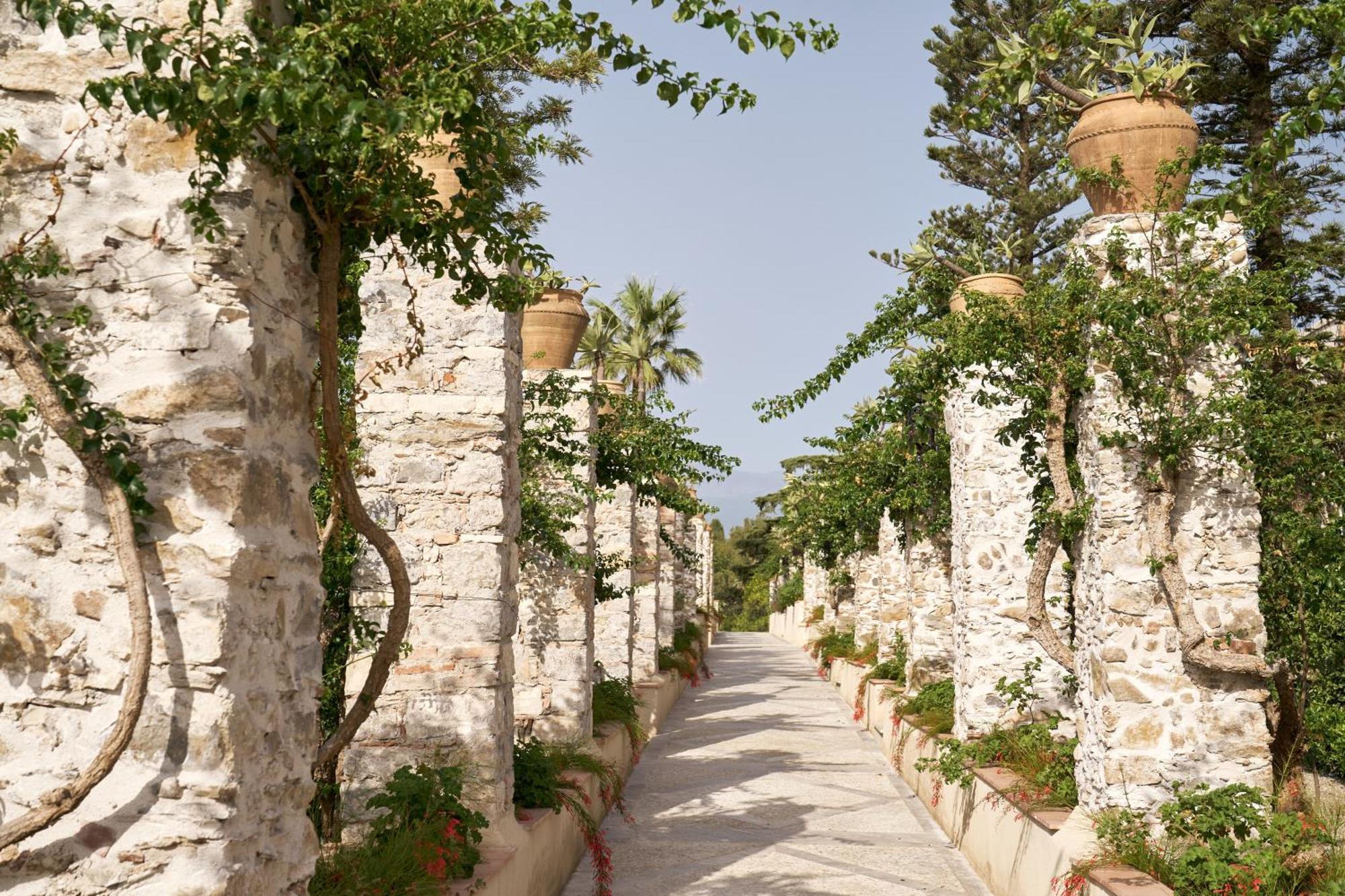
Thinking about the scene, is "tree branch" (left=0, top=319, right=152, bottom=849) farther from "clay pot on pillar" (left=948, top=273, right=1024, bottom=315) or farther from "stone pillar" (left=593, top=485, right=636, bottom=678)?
"stone pillar" (left=593, top=485, right=636, bottom=678)

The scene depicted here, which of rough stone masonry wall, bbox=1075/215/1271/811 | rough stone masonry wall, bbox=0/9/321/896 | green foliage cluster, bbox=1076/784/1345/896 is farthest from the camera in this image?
rough stone masonry wall, bbox=1075/215/1271/811

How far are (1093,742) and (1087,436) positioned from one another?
1645 millimetres

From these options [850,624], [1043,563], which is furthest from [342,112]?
[850,624]

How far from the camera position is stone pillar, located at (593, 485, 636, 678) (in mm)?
14164

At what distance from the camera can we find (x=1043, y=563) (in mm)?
7246

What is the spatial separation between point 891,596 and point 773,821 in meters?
6.84

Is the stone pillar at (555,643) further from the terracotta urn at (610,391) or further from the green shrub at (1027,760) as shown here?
the green shrub at (1027,760)

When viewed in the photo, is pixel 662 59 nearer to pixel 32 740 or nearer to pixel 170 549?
pixel 170 549

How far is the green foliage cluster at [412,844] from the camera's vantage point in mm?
4703

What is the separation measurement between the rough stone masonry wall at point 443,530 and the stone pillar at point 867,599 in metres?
13.3

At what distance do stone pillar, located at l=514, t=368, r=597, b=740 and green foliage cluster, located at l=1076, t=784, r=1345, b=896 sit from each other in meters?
5.49

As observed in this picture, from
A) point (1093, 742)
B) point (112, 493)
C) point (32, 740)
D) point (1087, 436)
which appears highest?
point (1087, 436)

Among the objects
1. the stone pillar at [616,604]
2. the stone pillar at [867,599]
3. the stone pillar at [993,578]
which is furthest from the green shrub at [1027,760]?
the stone pillar at [867,599]

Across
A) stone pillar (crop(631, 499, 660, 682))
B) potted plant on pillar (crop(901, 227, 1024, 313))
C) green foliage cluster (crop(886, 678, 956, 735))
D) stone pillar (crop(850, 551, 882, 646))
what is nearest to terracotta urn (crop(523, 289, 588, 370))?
potted plant on pillar (crop(901, 227, 1024, 313))
